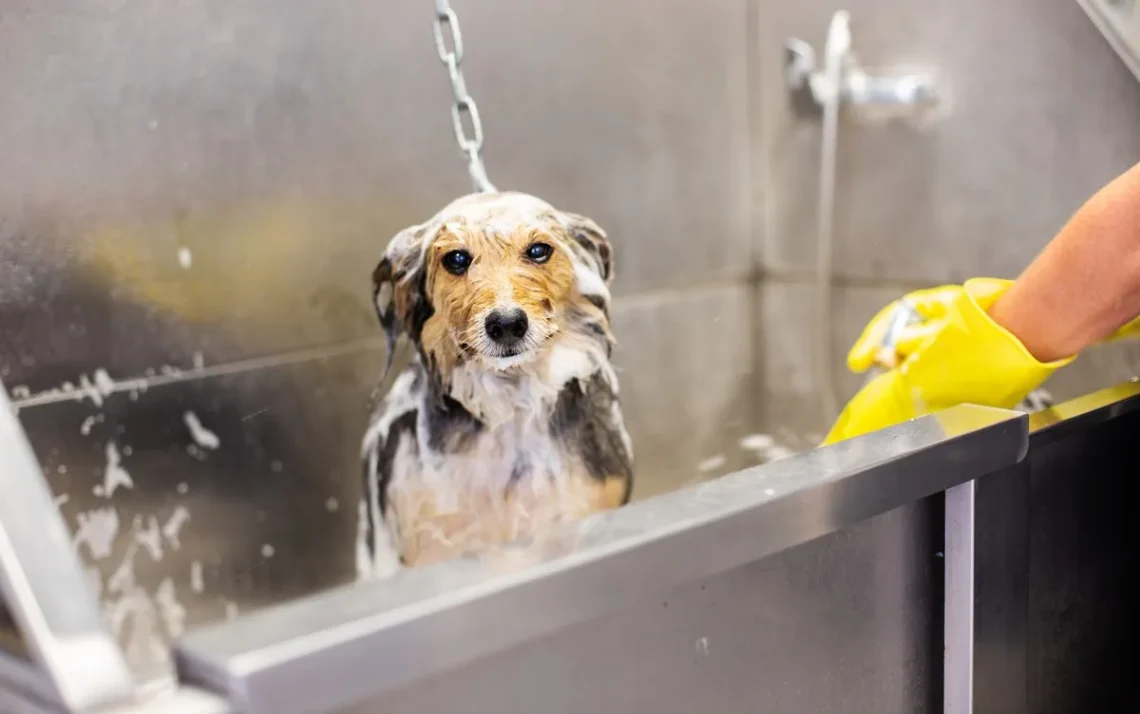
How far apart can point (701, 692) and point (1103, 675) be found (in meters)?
0.56

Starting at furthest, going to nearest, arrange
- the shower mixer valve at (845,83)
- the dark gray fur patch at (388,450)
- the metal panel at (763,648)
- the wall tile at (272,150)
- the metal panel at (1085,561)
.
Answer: the shower mixer valve at (845,83) < the wall tile at (272,150) < the dark gray fur patch at (388,450) < the metal panel at (1085,561) < the metal panel at (763,648)

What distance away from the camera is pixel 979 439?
0.76 metres

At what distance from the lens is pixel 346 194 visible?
1.29 meters

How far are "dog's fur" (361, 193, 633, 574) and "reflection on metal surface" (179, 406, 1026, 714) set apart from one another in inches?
10.9

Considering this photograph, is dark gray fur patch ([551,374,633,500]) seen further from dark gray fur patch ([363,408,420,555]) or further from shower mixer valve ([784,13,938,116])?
shower mixer valve ([784,13,938,116])

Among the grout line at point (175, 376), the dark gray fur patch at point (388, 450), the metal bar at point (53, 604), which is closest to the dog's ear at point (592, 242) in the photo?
the dark gray fur patch at point (388, 450)

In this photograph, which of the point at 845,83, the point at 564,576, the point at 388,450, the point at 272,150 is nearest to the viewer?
the point at 564,576

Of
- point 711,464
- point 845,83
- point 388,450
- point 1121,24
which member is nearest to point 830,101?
point 845,83

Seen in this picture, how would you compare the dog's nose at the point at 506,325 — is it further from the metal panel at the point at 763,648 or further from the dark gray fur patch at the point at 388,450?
the metal panel at the point at 763,648

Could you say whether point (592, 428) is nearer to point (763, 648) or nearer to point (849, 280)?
point (763, 648)

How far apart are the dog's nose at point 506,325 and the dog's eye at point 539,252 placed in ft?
0.23

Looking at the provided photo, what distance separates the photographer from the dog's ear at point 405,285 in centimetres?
92

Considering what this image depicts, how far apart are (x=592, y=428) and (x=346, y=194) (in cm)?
52

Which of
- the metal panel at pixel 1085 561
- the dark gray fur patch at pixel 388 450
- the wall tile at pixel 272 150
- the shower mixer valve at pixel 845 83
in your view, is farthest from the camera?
the shower mixer valve at pixel 845 83
